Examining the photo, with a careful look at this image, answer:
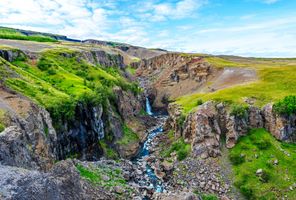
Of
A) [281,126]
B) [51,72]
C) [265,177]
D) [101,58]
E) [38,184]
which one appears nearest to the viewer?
[38,184]

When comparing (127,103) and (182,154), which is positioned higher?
(127,103)

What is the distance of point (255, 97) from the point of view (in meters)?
72.9

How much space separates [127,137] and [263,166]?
3403 cm

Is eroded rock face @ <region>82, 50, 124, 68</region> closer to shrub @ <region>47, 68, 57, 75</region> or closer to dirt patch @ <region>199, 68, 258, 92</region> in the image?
shrub @ <region>47, 68, 57, 75</region>

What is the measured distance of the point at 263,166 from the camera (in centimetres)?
5631

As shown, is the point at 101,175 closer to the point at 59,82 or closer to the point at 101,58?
the point at 59,82

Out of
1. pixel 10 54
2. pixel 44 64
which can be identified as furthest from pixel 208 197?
pixel 10 54

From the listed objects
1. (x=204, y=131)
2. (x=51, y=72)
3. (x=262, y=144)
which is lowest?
(x=262, y=144)

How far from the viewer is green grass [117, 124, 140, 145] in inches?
2935

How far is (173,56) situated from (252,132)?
94.4 m

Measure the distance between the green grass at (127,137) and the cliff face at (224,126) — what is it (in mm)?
14510

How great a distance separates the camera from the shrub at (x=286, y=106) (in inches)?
2522

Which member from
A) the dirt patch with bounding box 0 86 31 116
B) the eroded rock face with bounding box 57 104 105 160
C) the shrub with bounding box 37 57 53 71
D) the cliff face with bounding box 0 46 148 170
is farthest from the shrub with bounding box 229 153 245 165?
the shrub with bounding box 37 57 53 71

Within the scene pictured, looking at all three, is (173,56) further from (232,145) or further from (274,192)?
(274,192)
